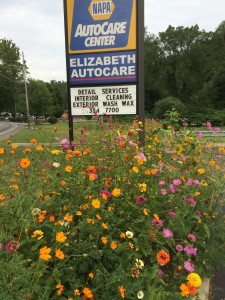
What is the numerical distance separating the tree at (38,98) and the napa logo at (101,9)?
1718 inches

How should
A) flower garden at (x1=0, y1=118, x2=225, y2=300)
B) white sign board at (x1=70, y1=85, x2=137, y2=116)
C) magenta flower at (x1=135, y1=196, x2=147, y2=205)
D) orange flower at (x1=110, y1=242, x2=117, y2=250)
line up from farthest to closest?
white sign board at (x1=70, y1=85, x2=137, y2=116) → magenta flower at (x1=135, y1=196, x2=147, y2=205) → orange flower at (x1=110, y1=242, x2=117, y2=250) → flower garden at (x1=0, y1=118, x2=225, y2=300)

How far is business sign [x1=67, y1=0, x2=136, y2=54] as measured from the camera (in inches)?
194

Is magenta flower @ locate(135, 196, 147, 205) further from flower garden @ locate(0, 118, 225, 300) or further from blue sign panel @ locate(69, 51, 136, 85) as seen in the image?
blue sign panel @ locate(69, 51, 136, 85)

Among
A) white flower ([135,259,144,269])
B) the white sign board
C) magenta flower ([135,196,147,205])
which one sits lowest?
white flower ([135,259,144,269])

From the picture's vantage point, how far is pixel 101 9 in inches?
197

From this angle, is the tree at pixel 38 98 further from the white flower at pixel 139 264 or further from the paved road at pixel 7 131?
the white flower at pixel 139 264

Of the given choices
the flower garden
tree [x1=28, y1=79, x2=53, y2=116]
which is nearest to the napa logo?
the flower garden

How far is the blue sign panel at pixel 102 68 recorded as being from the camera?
506 centimetres

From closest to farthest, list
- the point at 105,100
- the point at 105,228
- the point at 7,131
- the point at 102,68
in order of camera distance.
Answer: the point at 105,228 < the point at 102,68 < the point at 105,100 < the point at 7,131

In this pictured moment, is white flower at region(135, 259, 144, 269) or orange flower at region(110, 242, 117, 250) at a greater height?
orange flower at region(110, 242, 117, 250)

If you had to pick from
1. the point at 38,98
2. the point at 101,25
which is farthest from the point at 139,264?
the point at 38,98

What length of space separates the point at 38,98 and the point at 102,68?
43848 millimetres

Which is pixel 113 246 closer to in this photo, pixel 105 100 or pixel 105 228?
pixel 105 228

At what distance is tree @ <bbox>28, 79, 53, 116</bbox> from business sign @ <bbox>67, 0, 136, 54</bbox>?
43.5 m
